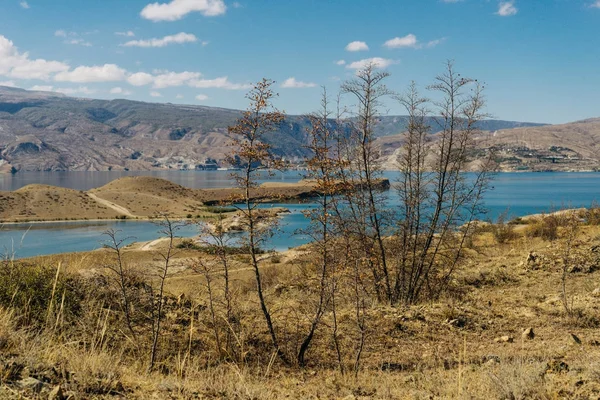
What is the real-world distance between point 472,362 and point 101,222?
57803mm

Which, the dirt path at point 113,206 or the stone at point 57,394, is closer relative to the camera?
the stone at point 57,394

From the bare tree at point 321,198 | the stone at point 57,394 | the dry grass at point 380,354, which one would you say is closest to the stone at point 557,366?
the dry grass at point 380,354

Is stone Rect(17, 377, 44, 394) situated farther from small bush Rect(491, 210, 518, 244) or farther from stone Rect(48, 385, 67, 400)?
small bush Rect(491, 210, 518, 244)

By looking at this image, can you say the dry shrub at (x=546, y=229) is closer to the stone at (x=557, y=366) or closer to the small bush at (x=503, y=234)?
the small bush at (x=503, y=234)

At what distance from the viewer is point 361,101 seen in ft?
35.1

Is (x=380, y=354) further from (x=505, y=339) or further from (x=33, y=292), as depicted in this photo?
(x=33, y=292)

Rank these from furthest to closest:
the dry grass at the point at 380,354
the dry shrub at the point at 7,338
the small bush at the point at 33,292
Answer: the small bush at the point at 33,292 → the dry shrub at the point at 7,338 → the dry grass at the point at 380,354

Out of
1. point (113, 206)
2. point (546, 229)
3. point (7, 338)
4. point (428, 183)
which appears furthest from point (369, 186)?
point (113, 206)

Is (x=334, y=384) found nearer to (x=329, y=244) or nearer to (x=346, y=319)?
(x=329, y=244)

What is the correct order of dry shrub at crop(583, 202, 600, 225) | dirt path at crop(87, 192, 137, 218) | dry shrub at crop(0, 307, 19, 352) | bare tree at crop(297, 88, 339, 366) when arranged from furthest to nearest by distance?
dirt path at crop(87, 192, 137, 218) → dry shrub at crop(583, 202, 600, 225) → bare tree at crop(297, 88, 339, 366) → dry shrub at crop(0, 307, 19, 352)

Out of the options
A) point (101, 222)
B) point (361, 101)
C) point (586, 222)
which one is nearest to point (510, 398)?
point (361, 101)

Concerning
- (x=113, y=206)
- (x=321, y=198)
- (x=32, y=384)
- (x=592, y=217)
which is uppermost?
(x=321, y=198)

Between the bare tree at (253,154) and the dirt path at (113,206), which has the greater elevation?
the bare tree at (253,154)

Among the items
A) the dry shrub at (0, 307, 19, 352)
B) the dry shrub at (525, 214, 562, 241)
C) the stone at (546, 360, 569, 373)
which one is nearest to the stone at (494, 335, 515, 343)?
the stone at (546, 360, 569, 373)
